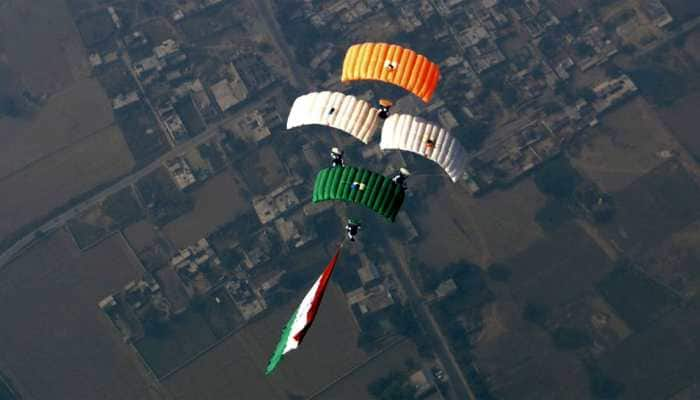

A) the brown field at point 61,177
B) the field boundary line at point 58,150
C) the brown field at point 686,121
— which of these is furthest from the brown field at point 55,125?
the brown field at point 686,121

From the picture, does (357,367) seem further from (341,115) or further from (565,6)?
(565,6)

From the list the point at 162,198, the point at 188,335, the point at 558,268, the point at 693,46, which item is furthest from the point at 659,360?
the point at 162,198

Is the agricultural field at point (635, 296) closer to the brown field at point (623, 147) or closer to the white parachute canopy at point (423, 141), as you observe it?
the brown field at point (623, 147)

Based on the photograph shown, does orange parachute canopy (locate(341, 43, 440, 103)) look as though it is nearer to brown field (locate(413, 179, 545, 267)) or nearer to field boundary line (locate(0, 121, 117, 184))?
brown field (locate(413, 179, 545, 267))

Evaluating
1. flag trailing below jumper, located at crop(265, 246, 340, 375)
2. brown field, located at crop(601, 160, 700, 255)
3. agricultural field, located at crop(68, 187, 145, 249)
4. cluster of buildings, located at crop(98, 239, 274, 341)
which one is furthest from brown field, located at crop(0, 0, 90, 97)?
brown field, located at crop(601, 160, 700, 255)

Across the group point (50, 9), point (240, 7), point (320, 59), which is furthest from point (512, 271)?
point (50, 9)

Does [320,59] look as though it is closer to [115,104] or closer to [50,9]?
[115,104]

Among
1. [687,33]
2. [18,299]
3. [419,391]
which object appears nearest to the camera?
[419,391]
